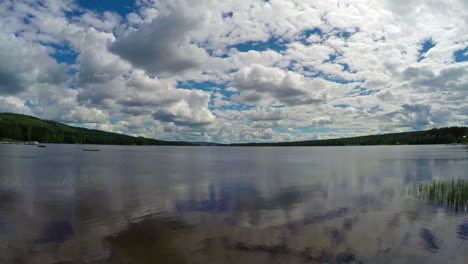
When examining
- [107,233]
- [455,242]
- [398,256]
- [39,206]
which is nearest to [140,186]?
[39,206]

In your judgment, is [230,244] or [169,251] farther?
[230,244]

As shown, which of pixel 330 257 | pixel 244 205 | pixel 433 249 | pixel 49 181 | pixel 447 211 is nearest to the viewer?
pixel 330 257

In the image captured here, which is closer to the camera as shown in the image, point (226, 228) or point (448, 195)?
point (226, 228)

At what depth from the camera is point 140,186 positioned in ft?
117

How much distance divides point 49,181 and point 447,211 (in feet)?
161

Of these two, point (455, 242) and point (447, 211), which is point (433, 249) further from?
point (447, 211)

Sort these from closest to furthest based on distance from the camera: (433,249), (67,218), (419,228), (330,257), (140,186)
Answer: (330,257)
(433,249)
(419,228)
(67,218)
(140,186)

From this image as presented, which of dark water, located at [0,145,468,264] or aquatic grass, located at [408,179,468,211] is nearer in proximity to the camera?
dark water, located at [0,145,468,264]

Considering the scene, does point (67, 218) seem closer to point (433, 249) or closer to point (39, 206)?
point (39, 206)

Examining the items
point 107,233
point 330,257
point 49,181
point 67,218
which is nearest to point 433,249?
point 330,257

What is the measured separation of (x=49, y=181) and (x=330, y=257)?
135ft

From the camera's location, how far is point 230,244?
1500 centimetres

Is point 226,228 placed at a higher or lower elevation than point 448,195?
lower

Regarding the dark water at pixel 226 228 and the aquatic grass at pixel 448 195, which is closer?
the dark water at pixel 226 228
